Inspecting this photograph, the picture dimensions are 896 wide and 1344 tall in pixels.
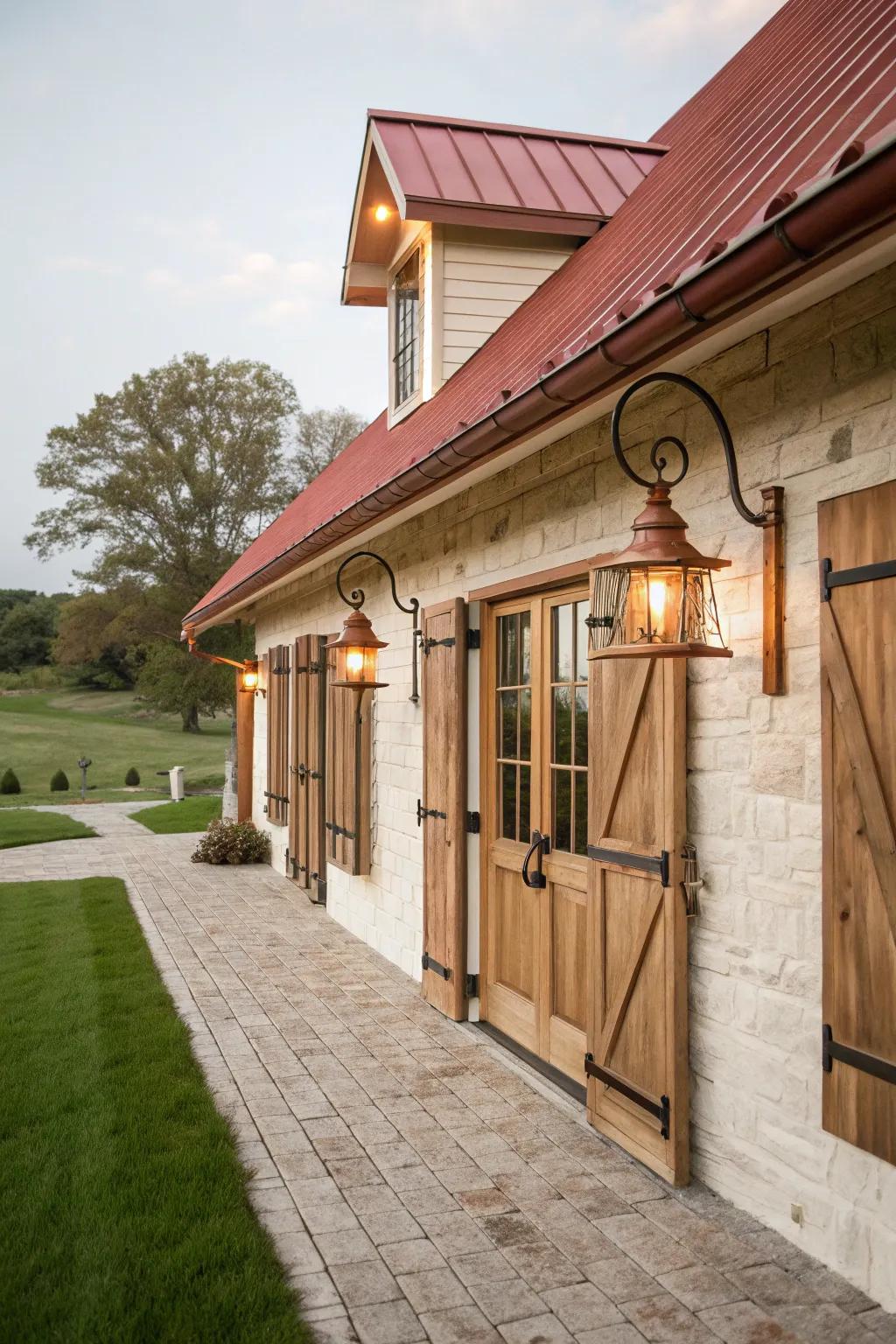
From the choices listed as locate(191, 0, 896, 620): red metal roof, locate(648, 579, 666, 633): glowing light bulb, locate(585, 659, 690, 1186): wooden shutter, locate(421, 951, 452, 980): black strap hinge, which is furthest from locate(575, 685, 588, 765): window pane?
locate(421, 951, 452, 980): black strap hinge

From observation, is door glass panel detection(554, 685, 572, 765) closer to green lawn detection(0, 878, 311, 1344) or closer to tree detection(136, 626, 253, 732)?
green lawn detection(0, 878, 311, 1344)

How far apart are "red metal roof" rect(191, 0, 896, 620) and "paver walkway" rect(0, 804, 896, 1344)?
2.79 m

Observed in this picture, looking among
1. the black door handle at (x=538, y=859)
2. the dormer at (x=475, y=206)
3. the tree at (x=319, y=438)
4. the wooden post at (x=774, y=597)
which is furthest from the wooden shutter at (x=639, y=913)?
the tree at (x=319, y=438)

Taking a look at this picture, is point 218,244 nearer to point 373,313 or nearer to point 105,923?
point 373,313

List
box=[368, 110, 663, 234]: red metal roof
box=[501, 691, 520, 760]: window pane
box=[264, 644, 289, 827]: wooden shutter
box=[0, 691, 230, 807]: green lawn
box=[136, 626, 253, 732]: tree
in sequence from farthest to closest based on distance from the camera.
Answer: box=[136, 626, 253, 732]: tree, box=[0, 691, 230, 807]: green lawn, box=[264, 644, 289, 827]: wooden shutter, box=[368, 110, 663, 234]: red metal roof, box=[501, 691, 520, 760]: window pane

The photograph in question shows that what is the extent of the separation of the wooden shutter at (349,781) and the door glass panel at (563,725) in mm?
2585

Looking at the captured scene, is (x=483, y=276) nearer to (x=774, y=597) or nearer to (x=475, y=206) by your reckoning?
(x=475, y=206)

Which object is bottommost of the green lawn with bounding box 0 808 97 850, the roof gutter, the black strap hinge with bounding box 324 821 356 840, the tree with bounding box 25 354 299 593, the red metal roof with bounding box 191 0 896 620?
the green lawn with bounding box 0 808 97 850

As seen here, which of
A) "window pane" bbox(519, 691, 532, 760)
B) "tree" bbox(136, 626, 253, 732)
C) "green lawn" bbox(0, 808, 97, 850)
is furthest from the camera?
"tree" bbox(136, 626, 253, 732)

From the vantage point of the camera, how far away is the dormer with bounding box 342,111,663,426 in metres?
7.28

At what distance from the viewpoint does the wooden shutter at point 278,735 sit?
10539 millimetres

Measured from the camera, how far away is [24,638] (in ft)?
150

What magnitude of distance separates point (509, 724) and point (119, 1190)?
9.13 feet

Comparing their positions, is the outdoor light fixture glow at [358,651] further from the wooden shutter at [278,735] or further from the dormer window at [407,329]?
the wooden shutter at [278,735]
